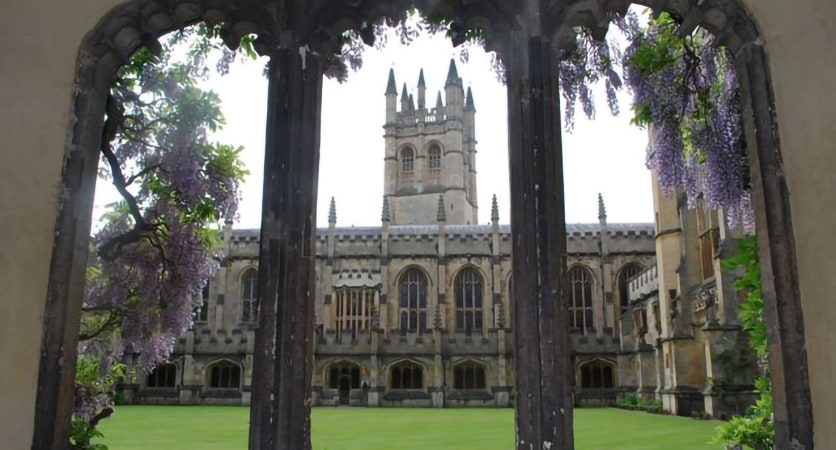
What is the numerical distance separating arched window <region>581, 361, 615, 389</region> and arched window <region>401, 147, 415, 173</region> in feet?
86.7

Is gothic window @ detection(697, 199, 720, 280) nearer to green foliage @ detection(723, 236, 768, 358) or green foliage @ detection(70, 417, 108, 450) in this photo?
green foliage @ detection(723, 236, 768, 358)

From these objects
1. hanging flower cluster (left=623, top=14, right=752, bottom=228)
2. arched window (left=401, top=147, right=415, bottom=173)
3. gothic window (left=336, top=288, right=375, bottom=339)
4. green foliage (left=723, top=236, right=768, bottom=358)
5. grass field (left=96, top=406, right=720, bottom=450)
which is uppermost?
arched window (left=401, top=147, right=415, bottom=173)

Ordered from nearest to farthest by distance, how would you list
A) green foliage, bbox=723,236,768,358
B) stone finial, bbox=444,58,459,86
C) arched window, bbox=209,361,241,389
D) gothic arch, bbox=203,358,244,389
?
green foliage, bbox=723,236,768,358 → gothic arch, bbox=203,358,244,389 → arched window, bbox=209,361,241,389 → stone finial, bbox=444,58,459,86

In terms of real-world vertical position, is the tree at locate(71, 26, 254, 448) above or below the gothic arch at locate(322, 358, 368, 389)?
above

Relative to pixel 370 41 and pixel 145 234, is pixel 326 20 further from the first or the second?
pixel 145 234

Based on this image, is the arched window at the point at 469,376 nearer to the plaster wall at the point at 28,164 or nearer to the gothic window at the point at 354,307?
the gothic window at the point at 354,307

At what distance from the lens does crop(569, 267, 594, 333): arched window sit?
32250 millimetres

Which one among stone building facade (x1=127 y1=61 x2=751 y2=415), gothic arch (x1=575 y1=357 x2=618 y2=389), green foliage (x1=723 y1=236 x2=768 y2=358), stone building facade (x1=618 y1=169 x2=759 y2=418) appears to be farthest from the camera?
gothic arch (x1=575 y1=357 x2=618 y2=389)

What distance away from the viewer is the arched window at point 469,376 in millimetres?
28625

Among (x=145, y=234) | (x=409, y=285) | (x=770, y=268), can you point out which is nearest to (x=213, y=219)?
(x=145, y=234)

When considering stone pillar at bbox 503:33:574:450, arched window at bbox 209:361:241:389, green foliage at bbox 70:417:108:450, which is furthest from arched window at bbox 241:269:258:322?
stone pillar at bbox 503:33:574:450

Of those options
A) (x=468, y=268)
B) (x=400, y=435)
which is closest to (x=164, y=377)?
(x=468, y=268)

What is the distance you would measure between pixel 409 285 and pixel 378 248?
7.66 feet

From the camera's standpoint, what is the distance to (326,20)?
140 inches
